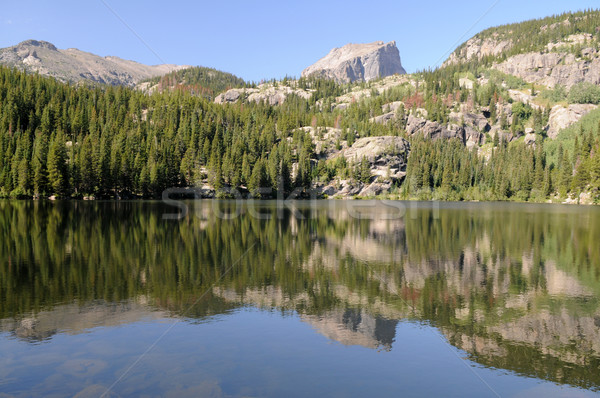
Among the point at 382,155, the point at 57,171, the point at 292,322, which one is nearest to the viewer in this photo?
the point at 292,322

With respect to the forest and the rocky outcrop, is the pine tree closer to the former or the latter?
the forest

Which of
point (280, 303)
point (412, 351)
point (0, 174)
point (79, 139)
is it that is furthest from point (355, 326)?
point (79, 139)

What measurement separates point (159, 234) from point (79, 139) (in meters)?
129

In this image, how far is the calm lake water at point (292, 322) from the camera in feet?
35.4

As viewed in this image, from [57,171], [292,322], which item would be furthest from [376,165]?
[292,322]

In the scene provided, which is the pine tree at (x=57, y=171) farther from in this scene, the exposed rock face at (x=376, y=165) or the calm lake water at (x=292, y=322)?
the exposed rock face at (x=376, y=165)

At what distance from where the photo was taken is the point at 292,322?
15.6 meters

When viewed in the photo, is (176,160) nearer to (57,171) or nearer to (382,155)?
(57,171)

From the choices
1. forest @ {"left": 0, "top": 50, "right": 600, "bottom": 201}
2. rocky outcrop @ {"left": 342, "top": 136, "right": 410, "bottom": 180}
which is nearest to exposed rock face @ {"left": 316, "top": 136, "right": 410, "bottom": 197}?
rocky outcrop @ {"left": 342, "top": 136, "right": 410, "bottom": 180}

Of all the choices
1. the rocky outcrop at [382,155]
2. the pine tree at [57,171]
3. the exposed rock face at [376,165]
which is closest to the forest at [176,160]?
the pine tree at [57,171]

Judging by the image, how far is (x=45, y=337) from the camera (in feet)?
43.3

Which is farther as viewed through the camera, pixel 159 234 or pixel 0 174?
pixel 0 174

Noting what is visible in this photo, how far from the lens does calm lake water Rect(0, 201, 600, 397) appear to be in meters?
10.8

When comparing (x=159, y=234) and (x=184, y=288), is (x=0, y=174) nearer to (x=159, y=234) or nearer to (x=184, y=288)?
(x=159, y=234)
